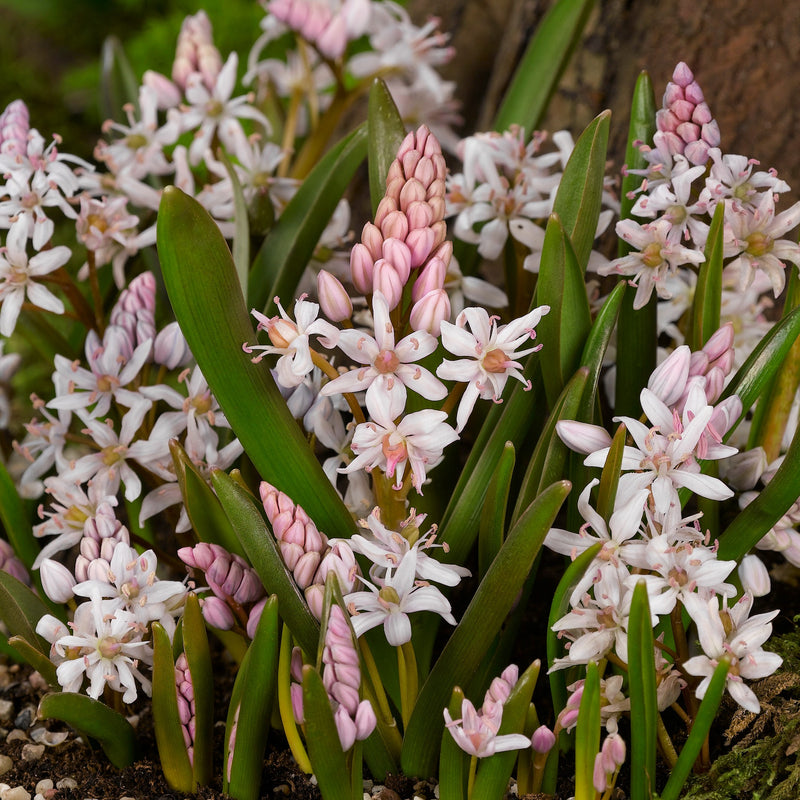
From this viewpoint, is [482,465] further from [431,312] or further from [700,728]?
[700,728]

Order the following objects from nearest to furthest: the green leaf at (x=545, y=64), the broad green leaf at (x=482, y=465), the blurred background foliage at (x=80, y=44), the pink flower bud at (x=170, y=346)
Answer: the broad green leaf at (x=482, y=465), the pink flower bud at (x=170, y=346), the green leaf at (x=545, y=64), the blurred background foliage at (x=80, y=44)

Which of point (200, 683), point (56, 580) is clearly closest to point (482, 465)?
point (200, 683)

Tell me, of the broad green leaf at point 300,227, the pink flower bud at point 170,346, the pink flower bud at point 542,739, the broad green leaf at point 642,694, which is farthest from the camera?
the broad green leaf at point 300,227

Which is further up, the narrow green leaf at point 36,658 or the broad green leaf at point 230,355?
the broad green leaf at point 230,355

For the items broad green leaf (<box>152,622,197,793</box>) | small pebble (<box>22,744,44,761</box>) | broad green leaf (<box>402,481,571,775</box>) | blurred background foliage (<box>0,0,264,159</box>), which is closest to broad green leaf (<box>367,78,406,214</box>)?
broad green leaf (<box>402,481,571,775</box>)

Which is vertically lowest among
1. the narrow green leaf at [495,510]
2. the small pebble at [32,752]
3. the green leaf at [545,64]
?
the small pebble at [32,752]

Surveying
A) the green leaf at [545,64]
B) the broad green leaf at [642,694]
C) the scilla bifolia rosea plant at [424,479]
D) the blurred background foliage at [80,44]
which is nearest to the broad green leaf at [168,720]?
the scilla bifolia rosea plant at [424,479]

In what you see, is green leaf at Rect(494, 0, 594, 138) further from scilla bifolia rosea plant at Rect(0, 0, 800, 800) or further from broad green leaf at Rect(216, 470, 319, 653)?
broad green leaf at Rect(216, 470, 319, 653)

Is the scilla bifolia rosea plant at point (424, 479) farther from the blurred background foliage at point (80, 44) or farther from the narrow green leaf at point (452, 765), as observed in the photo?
the blurred background foliage at point (80, 44)
